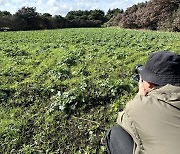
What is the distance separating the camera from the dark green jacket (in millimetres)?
2518

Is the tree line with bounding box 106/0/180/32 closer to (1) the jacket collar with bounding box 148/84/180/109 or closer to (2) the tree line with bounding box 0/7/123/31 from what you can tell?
(2) the tree line with bounding box 0/7/123/31

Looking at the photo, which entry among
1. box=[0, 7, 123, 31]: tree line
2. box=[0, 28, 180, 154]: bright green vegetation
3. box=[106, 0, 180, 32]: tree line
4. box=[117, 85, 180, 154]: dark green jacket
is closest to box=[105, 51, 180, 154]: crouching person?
box=[117, 85, 180, 154]: dark green jacket

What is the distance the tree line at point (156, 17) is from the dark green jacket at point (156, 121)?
26054 mm

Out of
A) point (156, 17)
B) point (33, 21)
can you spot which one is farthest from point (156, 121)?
point (33, 21)

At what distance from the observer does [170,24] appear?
2966cm

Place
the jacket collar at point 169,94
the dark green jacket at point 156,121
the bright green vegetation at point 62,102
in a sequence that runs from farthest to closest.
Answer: the bright green vegetation at point 62,102 → the jacket collar at point 169,94 → the dark green jacket at point 156,121

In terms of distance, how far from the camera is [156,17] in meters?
33.2

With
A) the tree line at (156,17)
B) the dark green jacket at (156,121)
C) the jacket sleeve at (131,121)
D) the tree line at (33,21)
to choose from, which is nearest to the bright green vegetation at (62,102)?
the jacket sleeve at (131,121)

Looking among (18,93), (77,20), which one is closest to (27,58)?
(18,93)

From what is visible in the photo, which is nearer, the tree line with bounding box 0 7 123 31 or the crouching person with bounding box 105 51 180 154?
the crouching person with bounding box 105 51 180 154

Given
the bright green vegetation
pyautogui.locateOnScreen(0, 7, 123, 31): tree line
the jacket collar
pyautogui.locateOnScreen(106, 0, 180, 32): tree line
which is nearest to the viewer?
the jacket collar

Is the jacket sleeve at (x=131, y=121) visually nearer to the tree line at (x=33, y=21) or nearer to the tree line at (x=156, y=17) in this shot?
the tree line at (x=156, y=17)

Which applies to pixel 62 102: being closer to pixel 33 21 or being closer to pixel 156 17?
pixel 156 17

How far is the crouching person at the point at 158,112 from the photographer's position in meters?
2.53
